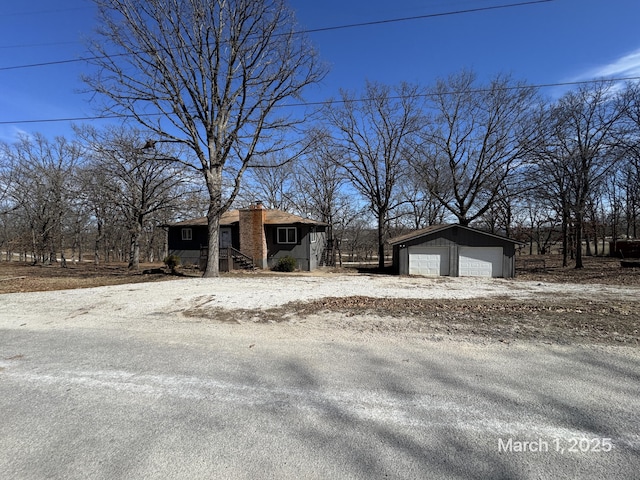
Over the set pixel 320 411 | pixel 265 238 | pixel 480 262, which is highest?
pixel 265 238

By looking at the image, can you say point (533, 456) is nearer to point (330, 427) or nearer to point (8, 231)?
point (330, 427)

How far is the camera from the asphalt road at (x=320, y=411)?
223 cm

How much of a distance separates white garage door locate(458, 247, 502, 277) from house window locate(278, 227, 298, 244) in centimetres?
1117

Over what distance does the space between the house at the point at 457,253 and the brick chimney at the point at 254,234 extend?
31.4ft

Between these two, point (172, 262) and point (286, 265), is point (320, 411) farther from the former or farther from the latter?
point (172, 262)

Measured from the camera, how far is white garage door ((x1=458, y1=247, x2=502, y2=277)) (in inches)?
816

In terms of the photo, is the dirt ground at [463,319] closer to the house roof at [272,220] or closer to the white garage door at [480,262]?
the white garage door at [480,262]

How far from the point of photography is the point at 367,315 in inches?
262

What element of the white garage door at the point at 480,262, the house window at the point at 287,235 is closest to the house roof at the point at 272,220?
the house window at the point at 287,235

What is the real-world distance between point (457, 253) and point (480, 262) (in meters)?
1.47

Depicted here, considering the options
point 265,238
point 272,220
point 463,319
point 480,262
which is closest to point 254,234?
point 265,238

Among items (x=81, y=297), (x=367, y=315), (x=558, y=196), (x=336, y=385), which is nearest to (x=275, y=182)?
(x=558, y=196)

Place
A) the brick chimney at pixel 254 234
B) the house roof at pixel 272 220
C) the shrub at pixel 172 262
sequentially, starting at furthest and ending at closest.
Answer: the shrub at pixel 172 262, the house roof at pixel 272 220, the brick chimney at pixel 254 234

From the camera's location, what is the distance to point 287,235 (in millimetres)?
24547
